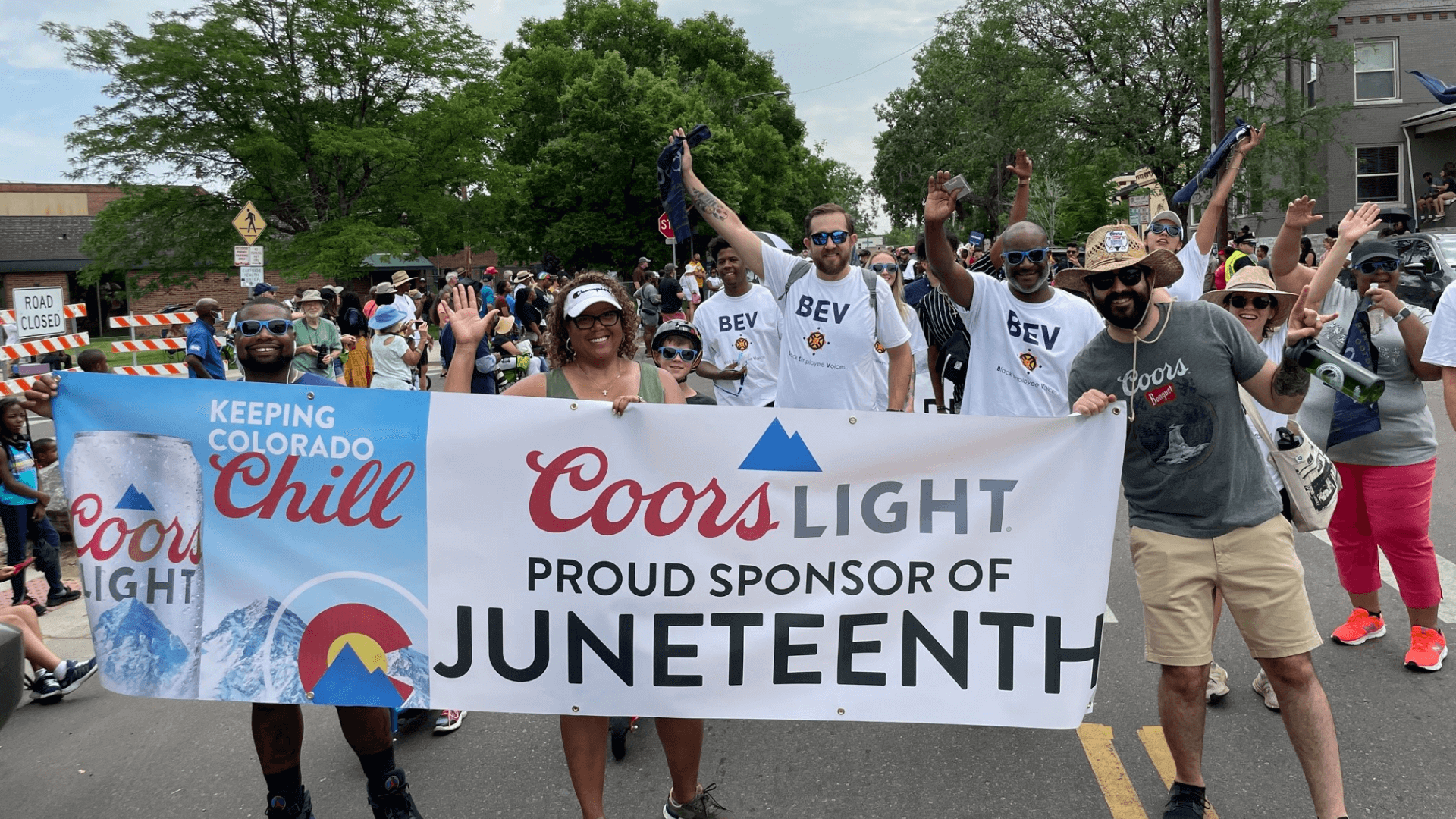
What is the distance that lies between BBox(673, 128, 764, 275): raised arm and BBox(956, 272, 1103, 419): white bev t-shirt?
3.56 feet

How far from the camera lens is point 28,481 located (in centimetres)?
696

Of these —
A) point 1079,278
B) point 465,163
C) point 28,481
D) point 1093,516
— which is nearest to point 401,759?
point 1093,516

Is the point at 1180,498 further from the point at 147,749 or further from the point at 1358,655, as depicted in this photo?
the point at 147,749

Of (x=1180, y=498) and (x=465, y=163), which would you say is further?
(x=465, y=163)

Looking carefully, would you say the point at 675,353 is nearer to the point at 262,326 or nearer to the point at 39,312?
the point at 262,326

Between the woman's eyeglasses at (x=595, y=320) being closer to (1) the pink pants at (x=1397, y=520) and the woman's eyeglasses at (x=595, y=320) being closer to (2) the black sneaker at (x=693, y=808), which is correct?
(2) the black sneaker at (x=693, y=808)

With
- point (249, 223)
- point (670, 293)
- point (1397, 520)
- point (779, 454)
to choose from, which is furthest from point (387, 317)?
point (670, 293)

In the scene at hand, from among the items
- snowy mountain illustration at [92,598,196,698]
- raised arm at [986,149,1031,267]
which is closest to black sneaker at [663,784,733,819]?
snowy mountain illustration at [92,598,196,698]

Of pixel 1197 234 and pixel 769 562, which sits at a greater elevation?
pixel 1197 234

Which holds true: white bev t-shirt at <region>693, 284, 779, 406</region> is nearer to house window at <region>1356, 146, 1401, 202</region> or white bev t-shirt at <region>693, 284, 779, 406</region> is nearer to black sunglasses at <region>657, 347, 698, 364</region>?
black sunglasses at <region>657, 347, 698, 364</region>

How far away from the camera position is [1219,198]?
5.33 meters

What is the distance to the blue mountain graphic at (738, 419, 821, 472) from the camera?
3602 mm

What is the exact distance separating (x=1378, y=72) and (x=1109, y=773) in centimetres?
3398

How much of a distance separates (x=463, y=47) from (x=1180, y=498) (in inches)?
1129
